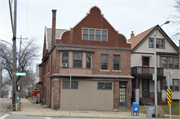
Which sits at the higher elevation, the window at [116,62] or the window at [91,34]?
the window at [91,34]

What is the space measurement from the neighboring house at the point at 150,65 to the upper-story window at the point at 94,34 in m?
7.00

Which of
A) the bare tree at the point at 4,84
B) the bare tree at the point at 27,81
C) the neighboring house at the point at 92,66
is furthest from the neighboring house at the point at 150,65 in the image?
the bare tree at the point at 4,84

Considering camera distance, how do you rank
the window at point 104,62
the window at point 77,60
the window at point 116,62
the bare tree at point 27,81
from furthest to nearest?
1. the bare tree at point 27,81
2. the window at point 116,62
3. the window at point 104,62
4. the window at point 77,60

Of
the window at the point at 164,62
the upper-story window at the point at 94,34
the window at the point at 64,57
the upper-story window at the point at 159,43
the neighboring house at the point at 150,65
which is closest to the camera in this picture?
the window at the point at 64,57

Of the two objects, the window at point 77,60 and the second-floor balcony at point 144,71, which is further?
the second-floor balcony at point 144,71

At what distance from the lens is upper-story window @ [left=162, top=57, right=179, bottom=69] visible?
3150 cm

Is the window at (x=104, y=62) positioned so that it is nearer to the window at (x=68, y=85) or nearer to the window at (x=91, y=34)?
the window at (x=91, y=34)

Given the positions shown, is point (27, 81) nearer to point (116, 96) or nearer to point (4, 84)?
point (4, 84)

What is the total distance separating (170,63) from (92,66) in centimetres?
1301

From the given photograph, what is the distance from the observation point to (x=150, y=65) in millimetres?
31328

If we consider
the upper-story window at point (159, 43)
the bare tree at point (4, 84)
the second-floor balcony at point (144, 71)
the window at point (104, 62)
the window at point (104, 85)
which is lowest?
the bare tree at point (4, 84)

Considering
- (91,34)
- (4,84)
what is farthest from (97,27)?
(4,84)

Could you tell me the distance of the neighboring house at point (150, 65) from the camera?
29.6 m

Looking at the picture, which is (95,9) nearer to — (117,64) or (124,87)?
(117,64)
